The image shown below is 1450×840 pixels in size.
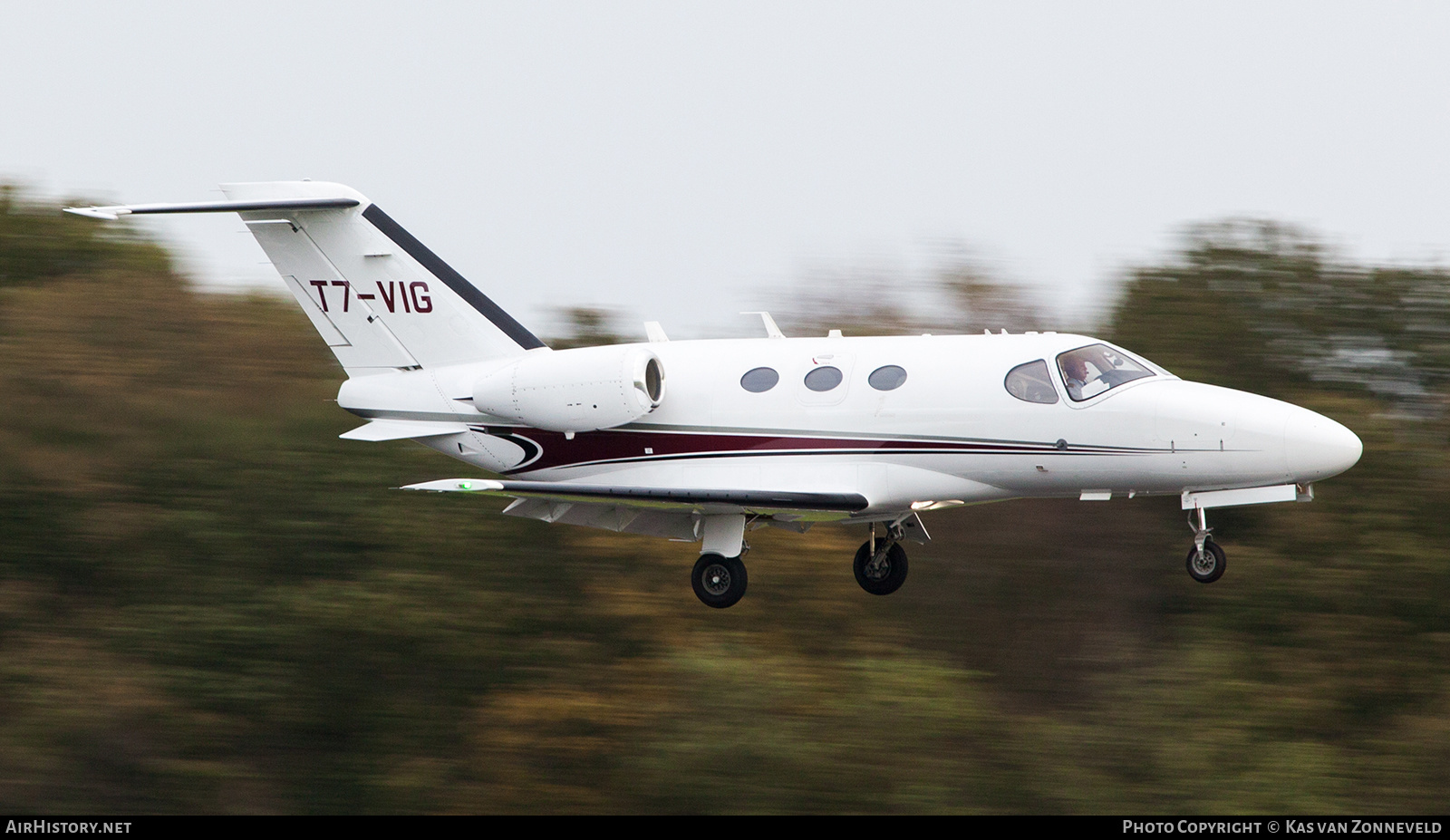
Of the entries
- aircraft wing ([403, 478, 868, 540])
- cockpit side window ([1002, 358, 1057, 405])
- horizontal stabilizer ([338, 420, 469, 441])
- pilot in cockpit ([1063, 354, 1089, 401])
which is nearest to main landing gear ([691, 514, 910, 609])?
aircraft wing ([403, 478, 868, 540])

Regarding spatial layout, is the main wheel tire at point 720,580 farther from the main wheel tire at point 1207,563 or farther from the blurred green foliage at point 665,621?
the blurred green foliage at point 665,621

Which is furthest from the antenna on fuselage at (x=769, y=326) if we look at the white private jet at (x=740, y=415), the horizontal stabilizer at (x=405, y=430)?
the horizontal stabilizer at (x=405, y=430)

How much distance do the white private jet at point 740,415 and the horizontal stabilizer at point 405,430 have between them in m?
0.02

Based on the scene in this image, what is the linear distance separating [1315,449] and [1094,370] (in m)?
2.23

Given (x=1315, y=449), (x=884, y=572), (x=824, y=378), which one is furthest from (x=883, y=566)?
(x=1315, y=449)

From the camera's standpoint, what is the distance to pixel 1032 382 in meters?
15.0

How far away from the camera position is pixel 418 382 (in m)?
17.0

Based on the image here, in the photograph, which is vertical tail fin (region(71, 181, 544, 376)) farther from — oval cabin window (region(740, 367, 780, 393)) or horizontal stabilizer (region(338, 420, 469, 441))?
oval cabin window (region(740, 367, 780, 393))

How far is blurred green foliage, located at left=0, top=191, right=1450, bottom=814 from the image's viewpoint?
874 inches

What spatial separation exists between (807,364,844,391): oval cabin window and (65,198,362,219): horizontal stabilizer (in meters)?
5.77

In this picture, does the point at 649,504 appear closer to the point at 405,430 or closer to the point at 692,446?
the point at 692,446

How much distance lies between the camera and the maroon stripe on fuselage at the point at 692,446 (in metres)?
15.1
